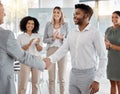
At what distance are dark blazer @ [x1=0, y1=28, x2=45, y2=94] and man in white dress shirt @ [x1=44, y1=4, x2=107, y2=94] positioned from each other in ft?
1.83

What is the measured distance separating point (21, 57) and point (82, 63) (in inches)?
26.3

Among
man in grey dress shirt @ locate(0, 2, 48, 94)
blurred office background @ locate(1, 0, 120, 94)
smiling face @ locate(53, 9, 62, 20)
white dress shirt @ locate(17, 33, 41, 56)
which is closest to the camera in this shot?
man in grey dress shirt @ locate(0, 2, 48, 94)

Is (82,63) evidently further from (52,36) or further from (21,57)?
(52,36)

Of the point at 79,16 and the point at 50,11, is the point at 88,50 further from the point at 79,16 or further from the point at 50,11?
the point at 50,11

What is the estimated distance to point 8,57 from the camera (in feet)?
8.27

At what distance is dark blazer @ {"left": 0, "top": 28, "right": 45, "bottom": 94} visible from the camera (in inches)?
95.7

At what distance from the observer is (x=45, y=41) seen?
4820mm

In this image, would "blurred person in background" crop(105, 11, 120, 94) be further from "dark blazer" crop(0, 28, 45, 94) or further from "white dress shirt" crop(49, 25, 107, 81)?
"dark blazer" crop(0, 28, 45, 94)

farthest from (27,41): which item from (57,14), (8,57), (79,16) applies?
(8,57)

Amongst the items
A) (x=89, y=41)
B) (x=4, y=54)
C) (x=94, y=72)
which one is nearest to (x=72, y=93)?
(x=94, y=72)

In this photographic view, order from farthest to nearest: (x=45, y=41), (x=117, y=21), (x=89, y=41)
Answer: (x=45, y=41), (x=117, y=21), (x=89, y=41)

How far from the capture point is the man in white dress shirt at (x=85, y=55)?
2.85 m

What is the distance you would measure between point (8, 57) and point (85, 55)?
0.82 m

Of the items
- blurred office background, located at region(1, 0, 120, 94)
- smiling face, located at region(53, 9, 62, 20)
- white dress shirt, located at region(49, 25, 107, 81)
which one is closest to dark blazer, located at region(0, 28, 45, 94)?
white dress shirt, located at region(49, 25, 107, 81)
